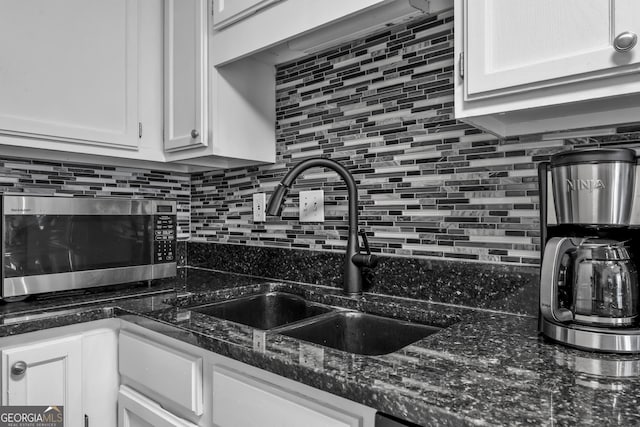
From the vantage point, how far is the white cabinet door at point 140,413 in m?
1.06

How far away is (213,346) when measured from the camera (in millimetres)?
912

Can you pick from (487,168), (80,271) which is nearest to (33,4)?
(80,271)

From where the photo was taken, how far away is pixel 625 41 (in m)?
0.70

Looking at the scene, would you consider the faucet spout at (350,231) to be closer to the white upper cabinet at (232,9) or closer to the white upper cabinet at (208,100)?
the white upper cabinet at (208,100)

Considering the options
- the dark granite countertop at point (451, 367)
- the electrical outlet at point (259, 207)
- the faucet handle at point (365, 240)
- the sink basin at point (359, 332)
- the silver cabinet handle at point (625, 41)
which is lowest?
the sink basin at point (359, 332)

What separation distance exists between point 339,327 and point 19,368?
2.74 feet

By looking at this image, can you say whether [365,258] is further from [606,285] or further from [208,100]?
[208,100]

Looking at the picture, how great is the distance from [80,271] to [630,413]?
4.82ft

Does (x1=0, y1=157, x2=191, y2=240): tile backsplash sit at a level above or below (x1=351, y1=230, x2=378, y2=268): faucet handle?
above

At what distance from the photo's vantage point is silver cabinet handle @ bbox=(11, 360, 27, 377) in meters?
1.07

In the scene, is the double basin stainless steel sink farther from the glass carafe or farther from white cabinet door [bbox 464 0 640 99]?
white cabinet door [bbox 464 0 640 99]

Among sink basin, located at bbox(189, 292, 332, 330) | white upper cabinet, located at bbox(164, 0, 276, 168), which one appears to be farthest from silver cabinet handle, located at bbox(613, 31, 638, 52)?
white upper cabinet, located at bbox(164, 0, 276, 168)

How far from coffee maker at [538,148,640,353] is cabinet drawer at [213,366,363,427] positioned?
0.45 metres

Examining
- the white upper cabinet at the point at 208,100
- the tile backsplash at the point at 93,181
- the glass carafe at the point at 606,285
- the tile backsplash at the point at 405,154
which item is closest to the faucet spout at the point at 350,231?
the tile backsplash at the point at 405,154
